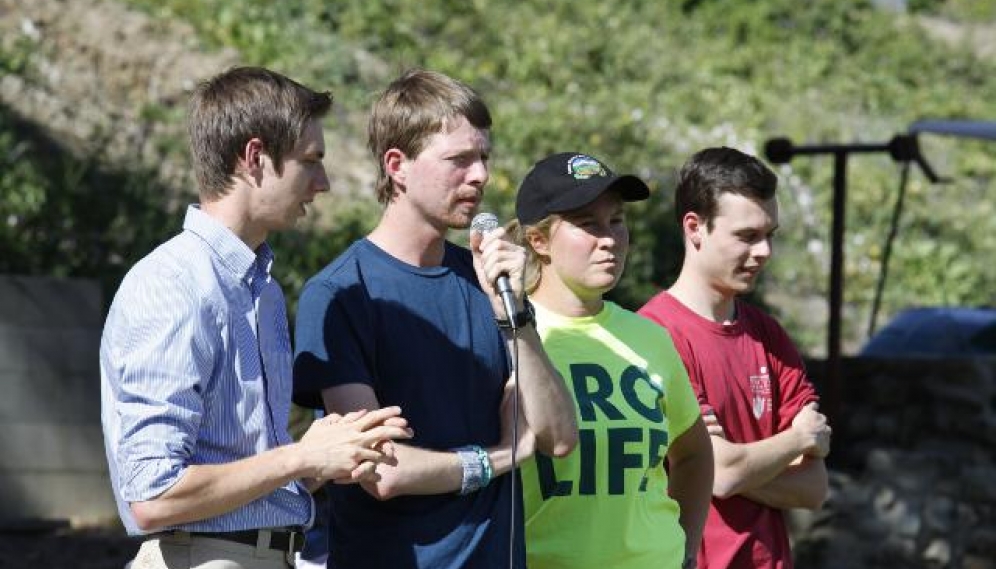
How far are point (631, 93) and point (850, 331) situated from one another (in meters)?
3.10

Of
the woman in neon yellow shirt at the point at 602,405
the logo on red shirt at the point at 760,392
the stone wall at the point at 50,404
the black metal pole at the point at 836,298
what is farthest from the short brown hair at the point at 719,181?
the black metal pole at the point at 836,298

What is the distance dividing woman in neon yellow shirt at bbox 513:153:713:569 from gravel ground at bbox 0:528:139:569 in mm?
4036

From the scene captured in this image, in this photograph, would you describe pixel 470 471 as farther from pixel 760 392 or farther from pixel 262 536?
pixel 760 392

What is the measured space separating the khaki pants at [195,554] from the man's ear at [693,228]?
2.03m

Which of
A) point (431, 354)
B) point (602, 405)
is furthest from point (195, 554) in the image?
point (602, 405)

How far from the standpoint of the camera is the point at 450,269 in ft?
13.9

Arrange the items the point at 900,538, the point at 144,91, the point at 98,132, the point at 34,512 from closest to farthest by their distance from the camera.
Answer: the point at 34,512 → the point at 900,538 → the point at 98,132 → the point at 144,91

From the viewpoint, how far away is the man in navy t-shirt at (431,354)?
3.98 metres

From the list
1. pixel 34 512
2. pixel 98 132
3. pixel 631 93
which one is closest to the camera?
pixel 34 512

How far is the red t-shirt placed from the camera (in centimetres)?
510

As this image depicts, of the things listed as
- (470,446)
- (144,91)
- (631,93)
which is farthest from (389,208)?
(631,93)

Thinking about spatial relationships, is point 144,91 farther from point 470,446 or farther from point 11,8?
point 470,446

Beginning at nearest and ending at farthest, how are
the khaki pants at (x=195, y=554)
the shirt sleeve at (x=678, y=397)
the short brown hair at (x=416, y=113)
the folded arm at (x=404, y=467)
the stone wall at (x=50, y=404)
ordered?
the khaki pants at (x=195, y=554)
the folded arm at (x=404, y=467)
the short brown hair at (x=416, y=113)
the shirt sleeve at (x=678, y=397)
the stone wall at (x=50, y=404)

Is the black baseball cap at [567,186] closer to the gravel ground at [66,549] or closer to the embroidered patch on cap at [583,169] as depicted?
the embroidered patch on cap at [583,169]
